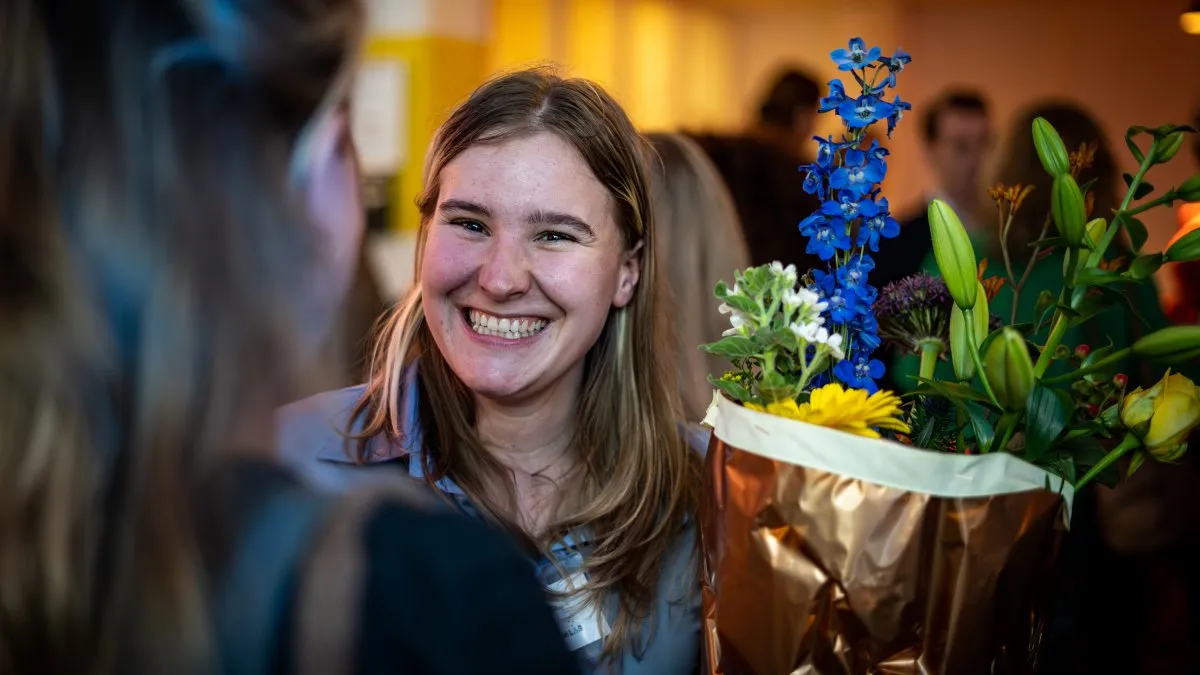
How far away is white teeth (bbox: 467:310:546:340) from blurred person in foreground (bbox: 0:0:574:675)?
89cm

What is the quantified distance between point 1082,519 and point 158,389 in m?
2.32

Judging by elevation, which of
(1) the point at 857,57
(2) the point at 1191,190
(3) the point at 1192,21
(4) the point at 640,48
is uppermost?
(4) the point at 640,48

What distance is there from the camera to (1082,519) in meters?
2.48

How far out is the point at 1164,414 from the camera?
105cm

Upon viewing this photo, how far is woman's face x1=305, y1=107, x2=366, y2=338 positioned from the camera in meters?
0.58

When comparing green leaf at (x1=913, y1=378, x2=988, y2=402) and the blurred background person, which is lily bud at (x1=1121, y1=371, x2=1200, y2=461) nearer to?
green leaf at (x1=913, y1=378, x2=988, y2=402)

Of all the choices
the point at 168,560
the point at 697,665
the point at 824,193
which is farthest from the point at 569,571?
the point at 168,560

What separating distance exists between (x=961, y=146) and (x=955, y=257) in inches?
121

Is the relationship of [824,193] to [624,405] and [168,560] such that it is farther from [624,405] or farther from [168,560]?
[168,560]

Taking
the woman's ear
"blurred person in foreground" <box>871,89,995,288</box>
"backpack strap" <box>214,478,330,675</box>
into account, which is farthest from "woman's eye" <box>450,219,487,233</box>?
"blurred person in foreground" <box>871,89,995,288</box>

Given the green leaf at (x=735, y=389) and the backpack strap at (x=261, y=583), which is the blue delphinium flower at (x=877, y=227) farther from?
the backpack strap at (x=261, y=583)

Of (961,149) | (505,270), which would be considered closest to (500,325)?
(505,270)

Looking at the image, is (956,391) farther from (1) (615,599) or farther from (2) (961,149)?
(2) (961,149)

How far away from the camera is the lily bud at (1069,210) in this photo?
105cm
